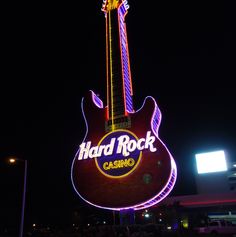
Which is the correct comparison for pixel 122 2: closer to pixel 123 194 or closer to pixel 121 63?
pixel 121 63

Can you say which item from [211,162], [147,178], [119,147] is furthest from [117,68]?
[211,162]

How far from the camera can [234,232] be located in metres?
23.4

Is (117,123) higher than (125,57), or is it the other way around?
(125,57)

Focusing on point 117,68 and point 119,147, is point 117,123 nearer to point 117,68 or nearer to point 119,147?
point 119,147

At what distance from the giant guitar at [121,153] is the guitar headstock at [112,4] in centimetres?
406

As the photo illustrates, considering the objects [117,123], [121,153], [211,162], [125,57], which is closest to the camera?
[121,153]

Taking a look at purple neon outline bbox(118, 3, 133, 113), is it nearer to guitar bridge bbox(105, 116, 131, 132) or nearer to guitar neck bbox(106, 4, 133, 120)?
guitar neck bbox(106, 4, 133, 120)

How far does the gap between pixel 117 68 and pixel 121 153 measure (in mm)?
6948

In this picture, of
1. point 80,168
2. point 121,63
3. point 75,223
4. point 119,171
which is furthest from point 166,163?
point 75,223

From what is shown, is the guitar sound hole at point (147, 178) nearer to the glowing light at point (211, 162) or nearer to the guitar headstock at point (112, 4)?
the glowing light at point (211, 162)

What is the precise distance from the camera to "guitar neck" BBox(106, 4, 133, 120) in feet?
80.7

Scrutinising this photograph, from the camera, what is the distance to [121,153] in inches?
901

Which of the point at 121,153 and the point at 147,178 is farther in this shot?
the point at 121,153

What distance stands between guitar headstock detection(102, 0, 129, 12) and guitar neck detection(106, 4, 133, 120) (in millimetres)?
350
